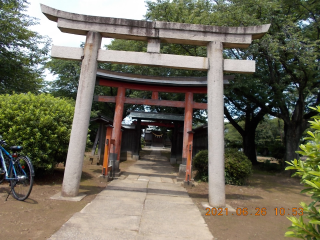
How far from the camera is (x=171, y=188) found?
726cm

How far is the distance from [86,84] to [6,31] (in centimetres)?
1010

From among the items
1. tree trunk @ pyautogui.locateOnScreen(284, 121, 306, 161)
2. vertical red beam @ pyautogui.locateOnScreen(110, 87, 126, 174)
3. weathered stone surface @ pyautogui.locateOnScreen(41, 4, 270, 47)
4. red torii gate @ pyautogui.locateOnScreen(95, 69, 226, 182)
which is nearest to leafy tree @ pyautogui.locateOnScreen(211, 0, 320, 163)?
tree trunk @ pyautogui.locateOnScreen(284, 121, 306, 161)

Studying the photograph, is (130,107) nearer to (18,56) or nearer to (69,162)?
(18,56)

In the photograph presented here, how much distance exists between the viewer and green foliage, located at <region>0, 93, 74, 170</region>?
5.99 m

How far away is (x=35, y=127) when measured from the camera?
6.15 m

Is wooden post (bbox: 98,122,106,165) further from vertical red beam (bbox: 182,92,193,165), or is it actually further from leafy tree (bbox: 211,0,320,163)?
leafy tree (bbox: 211,0,320,163)

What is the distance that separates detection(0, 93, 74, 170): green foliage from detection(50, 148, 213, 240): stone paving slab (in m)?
2.05

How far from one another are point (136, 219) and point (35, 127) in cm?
403

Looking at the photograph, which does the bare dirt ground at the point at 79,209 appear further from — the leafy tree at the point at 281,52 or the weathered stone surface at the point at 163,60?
the leafy tree at the point at 281,52

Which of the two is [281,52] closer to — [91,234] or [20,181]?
[91,234]


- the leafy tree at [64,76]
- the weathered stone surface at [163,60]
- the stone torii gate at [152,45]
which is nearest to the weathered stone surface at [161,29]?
the stone torii gate at [152,45]

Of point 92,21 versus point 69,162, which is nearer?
point 69,162

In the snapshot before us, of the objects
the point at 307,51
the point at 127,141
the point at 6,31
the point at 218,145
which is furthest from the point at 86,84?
the point at 127,141

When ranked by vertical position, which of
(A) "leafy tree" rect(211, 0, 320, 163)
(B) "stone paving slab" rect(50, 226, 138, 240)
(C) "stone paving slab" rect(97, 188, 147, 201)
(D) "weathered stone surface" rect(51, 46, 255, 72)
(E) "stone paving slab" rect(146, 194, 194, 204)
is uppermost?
(A) "leafy tree" rect(211, 0, 320, 163)
